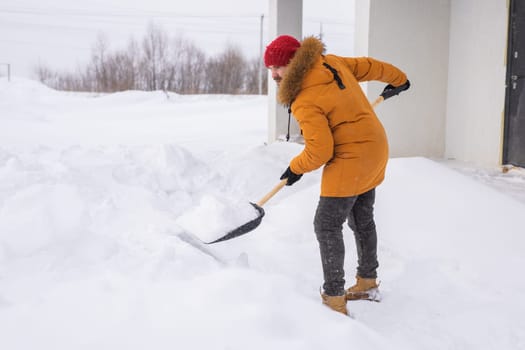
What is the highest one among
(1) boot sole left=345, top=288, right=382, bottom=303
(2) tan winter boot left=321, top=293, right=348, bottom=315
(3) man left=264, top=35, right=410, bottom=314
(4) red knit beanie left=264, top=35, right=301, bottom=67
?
(4) red knit beanie left=264, top=35, right=301, bottom=67

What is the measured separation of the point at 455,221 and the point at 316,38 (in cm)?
166

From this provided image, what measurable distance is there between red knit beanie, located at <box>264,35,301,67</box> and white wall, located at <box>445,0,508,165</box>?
14.1 ft

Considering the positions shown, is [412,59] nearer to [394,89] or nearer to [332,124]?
[394,89]

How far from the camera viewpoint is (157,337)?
5.76 feet

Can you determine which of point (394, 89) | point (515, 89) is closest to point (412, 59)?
point (515, 89)

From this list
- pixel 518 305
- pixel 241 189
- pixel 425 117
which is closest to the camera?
pixel 518 305

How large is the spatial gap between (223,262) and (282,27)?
254 inches

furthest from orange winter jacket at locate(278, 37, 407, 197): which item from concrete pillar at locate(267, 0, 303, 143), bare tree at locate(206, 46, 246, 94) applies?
bare tree at locate(206, 46, 246, 94)

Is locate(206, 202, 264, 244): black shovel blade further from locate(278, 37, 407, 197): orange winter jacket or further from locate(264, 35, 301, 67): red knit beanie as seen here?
locate(264, 35, 301, 67): red knit beanie

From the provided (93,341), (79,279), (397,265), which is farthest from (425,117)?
(93,341)

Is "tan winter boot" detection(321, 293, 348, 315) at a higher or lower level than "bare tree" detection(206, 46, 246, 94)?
lower

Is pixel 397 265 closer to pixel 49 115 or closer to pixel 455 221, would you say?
pixel 455 221

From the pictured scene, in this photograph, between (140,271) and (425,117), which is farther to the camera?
(425,117)

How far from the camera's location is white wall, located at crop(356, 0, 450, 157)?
5.94 meters
